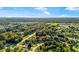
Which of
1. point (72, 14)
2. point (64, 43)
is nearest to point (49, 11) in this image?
point (72, 14)

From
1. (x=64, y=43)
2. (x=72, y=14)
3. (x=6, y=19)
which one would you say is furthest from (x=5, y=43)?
(x=72, y=14)
